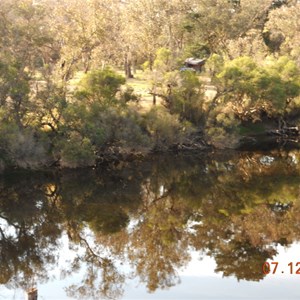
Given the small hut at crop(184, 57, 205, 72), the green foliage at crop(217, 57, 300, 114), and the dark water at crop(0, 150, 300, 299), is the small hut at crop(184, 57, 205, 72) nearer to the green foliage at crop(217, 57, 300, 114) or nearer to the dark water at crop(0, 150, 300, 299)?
the green foliage at crop(217, 57, 300, 114)

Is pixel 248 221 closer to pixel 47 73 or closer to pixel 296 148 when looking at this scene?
pixel 47 73

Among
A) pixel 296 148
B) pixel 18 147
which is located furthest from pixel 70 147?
pixel 296 148

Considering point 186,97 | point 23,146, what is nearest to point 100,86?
point 186,97

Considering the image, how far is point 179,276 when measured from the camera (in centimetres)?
2322

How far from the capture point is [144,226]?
1188 inches

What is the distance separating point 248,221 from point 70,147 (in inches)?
677

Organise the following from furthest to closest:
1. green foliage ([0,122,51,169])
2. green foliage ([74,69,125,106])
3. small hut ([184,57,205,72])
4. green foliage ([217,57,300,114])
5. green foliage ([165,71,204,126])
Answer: small hut ([184,57,205,72]), green foliage ([217,57,300,114]), green foliage ([165,71,204,126]), green foliage ([74,69,125,106]), green foliage ([0,122,51,169])
